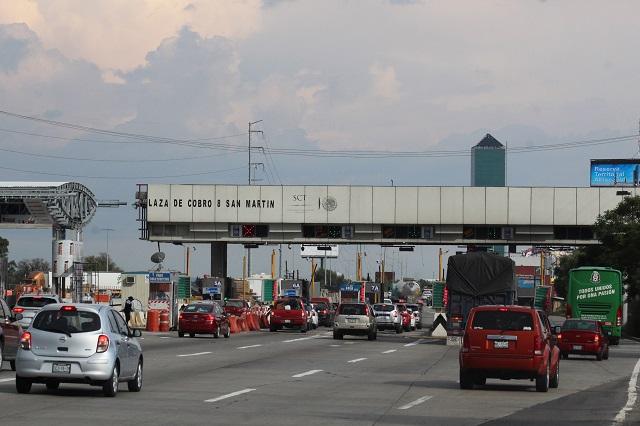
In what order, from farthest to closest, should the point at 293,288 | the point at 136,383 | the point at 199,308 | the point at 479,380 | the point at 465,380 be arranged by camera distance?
the point at 293,288 < the point at 199,308 < the point at 479,380 < the point at 465,380 < the point at 136,383

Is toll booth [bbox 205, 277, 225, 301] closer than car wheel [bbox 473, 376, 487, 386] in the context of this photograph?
No

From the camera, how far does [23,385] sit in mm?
19797

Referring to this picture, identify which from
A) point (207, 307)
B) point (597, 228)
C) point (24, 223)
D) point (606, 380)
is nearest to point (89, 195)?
point (24, 223)

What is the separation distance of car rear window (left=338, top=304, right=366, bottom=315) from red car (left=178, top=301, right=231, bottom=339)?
18.7 ft

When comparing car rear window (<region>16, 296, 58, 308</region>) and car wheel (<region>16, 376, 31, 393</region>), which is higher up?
car rear window (<region>16, 296, 58, 308</region>)

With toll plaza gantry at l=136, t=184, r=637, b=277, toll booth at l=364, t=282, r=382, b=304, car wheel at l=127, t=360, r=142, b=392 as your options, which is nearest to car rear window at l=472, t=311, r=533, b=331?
car wheel at l=127, t=360, r=142, b=392

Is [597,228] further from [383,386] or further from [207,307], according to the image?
[383,386]

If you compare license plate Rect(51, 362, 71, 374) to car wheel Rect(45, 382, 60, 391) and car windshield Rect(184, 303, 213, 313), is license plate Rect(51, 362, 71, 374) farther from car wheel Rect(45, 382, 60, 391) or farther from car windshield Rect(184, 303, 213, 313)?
car windshield Rect(184, 303, 213, 313)

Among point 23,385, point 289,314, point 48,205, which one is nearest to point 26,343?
point 23,385

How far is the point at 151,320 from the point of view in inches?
2259

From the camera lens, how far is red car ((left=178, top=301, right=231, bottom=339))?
5109 cm

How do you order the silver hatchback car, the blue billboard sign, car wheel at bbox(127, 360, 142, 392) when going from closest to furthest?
the silver hatchback car → car wheel at bbox(127, 360, 142, 392) → the blue billboard sign

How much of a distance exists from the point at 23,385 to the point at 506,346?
9196 millimetres

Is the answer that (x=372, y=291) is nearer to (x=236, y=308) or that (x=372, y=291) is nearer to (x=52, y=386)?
(x=236, y=308)
